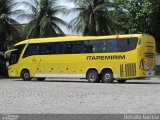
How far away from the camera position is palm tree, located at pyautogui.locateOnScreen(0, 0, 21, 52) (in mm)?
49812

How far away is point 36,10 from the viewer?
49594mm

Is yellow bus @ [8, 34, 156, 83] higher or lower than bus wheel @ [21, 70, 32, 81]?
higher

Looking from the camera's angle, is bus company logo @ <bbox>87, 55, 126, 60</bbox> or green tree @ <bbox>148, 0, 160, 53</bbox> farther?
green tree @ <bbox>148, 0, 160, 53</bbox>

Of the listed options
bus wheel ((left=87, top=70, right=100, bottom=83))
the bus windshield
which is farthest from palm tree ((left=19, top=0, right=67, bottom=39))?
bus wheel ((left=87, top=70, right=100, bottom=83))

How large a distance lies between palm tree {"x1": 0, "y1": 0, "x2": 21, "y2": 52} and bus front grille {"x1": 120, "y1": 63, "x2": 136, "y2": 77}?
23.2 metres

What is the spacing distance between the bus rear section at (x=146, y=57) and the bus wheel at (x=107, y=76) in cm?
225

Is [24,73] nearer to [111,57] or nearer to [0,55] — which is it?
[111,57]

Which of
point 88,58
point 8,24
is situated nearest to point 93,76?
point 88,58

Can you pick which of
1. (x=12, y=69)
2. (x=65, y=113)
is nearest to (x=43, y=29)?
(x=12, y=69)

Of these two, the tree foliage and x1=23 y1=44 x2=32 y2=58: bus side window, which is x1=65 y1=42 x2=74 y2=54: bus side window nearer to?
x1=23 y1=44 x2=32 y2=58: bus side window

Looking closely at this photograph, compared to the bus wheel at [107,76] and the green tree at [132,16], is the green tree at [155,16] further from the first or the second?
the bus wheel at [107,76]

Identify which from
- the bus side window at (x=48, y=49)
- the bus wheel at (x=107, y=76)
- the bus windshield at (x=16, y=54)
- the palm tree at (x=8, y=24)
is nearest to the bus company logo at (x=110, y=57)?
the bus wheel at (x=107, y=76)

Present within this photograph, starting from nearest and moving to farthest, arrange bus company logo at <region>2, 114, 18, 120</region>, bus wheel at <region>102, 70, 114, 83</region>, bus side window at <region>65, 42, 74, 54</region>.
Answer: bus company logo at <region>2, 114, 18, 120</region>, bus wheel at <region>102, 70, 114, 83</region>, bus side window at <region>65, 42, 74, 54</region>

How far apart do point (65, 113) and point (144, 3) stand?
3254 centimetres
